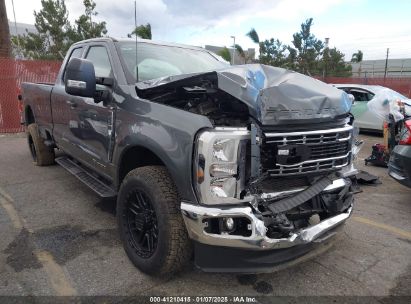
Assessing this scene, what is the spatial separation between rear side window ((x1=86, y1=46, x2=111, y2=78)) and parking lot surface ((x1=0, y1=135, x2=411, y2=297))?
64.4 inches

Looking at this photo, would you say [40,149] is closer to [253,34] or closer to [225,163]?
[253,34]

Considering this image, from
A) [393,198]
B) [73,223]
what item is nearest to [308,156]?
[73,223]

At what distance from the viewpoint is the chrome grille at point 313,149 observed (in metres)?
2.70

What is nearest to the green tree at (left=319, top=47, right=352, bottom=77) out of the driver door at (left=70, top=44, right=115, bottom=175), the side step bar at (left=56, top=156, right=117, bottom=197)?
the side step bar at (left=56, top=156, right=117, bottom=197)

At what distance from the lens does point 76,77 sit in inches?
132

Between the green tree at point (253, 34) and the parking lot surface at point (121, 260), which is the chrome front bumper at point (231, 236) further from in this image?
the green tree at point (253, 34)

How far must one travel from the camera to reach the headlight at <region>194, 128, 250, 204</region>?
8.45ft

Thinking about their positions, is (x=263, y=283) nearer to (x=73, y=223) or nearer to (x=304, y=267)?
(x=304, y=267)

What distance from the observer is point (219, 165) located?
2.59 m

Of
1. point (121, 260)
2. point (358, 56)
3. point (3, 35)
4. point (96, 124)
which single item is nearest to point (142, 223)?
point (121, 260)

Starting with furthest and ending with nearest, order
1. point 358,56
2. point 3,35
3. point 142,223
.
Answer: point 358,56 → point 3,35 → point 142,223

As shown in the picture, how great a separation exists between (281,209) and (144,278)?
4.16 feet

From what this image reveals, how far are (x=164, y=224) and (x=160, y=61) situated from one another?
77.5 inches

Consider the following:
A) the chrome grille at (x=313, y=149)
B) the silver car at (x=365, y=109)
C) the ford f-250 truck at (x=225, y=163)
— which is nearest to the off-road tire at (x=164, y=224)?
the ford f-250 truck at (x=225, y=163)
